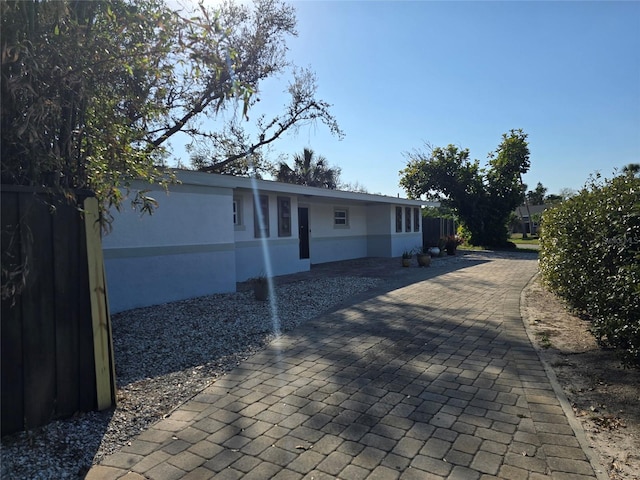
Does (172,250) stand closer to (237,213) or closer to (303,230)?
(237,213)

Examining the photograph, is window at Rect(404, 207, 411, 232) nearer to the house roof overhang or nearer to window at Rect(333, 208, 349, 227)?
the house roof overhang

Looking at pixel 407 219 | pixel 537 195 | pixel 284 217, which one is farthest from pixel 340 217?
pixel 537 195

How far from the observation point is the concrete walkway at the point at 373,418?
2.79m

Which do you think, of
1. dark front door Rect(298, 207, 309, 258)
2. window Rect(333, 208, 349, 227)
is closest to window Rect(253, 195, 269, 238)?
dark front door Rect(298, 207, 309, 258)

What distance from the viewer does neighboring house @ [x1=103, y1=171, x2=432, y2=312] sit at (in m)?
7.74

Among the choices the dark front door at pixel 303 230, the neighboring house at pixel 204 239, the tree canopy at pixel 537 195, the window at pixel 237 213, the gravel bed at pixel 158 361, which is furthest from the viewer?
the tree canopy at pixel 537 195

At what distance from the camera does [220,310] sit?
7633 millimetres

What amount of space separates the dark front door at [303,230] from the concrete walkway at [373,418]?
9128 millimetres

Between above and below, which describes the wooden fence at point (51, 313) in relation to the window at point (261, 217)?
below

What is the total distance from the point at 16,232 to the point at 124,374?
7.04ft

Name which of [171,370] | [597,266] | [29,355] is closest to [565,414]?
[597,266]

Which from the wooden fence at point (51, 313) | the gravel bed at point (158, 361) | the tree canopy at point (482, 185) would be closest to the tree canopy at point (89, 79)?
the wooden fence at point (51, 313)

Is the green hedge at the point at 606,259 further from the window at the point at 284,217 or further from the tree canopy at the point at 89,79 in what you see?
the window at the point at 284,217

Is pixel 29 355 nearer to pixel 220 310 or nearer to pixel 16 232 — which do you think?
pixel 16 232
